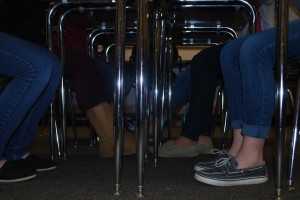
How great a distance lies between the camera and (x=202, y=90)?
1779mm

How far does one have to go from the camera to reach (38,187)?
1.21 metres

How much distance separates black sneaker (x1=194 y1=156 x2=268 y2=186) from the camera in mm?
1220

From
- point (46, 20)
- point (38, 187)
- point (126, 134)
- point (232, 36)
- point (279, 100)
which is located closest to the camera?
point (279, 100)

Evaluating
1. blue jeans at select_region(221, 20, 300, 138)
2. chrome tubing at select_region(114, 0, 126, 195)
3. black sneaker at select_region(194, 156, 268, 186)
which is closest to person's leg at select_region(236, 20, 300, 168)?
blue jeans at select_region(221, 20, 300, 138)

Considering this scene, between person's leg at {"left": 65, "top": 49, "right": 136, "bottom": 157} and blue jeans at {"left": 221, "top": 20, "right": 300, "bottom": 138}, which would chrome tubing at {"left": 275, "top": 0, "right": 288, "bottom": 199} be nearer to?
blue jeans at {"left": 221, "top": 20, "right": 300, "bottom": 138}

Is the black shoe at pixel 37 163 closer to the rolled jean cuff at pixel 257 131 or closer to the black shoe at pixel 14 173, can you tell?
the black shoe at pixel 14 173

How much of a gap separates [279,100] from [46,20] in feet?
3.41

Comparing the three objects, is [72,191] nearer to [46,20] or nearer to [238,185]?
[238,185]

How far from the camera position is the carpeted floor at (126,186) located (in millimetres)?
1089

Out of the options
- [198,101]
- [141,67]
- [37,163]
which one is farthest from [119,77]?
[198,101]

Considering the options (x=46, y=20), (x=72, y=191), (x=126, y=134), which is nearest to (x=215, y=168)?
(x=72, y=191)

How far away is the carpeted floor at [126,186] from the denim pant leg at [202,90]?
19cm

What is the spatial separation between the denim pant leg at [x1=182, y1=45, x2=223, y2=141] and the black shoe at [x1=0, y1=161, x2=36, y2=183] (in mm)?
733

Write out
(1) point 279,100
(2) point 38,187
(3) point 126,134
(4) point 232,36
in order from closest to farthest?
(1) point 279,100
(2) point 38,187
(3) point 126,134
(4) point 232,36
